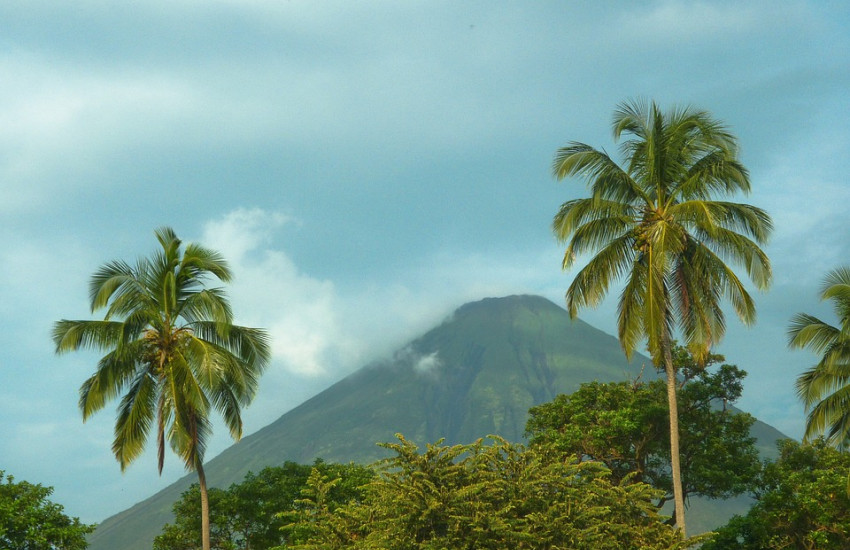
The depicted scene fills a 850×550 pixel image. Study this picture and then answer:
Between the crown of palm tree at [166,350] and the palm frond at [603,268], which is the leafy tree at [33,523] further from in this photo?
the palm frond at [603,268]

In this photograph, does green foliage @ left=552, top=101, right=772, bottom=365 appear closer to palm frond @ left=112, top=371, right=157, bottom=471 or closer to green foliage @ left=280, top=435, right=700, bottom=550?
green foliage @ left=280, top=435, right=700, bottom=550

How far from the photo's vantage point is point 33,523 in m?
23.6

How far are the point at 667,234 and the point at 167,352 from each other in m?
13.9

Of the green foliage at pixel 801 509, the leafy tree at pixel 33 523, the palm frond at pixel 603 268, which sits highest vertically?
the palm frond at pixel 603 268

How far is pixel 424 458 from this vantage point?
63.7 feet

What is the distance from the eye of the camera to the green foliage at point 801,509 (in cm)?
2539

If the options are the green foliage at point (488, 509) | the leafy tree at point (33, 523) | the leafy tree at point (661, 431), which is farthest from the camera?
the leafy tree at point (661, 431)

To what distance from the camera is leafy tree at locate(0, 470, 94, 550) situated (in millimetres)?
23156

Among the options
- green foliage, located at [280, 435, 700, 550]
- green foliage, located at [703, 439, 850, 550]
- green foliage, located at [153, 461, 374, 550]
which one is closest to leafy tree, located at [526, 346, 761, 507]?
green foliage, located at [703, 439, 850, 550]

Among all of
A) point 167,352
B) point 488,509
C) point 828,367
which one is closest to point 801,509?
point 828,367

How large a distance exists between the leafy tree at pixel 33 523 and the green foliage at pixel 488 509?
739 centimetres

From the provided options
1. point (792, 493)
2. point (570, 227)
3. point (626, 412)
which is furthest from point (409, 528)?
point (626, 412)

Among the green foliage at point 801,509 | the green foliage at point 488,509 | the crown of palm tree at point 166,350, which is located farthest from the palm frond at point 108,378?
the green foliage at point 801,509

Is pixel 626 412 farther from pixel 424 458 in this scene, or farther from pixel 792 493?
pixel 424 458
